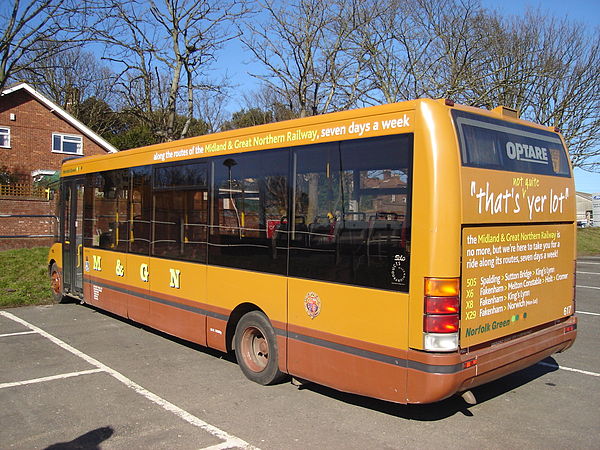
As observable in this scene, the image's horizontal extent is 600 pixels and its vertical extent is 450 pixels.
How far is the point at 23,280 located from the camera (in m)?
12.9

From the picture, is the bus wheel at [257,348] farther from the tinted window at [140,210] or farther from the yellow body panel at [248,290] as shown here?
the tinted window at [140,210]

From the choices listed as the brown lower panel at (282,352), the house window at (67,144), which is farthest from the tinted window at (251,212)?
the house window at (67,144)

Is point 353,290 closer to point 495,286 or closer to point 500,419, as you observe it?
point 495,286

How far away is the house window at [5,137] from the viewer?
2914 cm

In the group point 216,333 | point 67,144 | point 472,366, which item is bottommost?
point 216,333

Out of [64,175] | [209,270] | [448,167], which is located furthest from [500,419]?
[64,175]

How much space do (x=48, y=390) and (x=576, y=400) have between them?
5596 mm

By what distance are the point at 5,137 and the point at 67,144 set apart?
3.43m

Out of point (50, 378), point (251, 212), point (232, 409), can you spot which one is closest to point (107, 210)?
point (50, 378)

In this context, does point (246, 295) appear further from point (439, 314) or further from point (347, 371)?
point (439, 314)

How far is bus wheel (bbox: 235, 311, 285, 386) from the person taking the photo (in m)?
5.79

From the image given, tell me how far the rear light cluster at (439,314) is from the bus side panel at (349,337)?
208 mm

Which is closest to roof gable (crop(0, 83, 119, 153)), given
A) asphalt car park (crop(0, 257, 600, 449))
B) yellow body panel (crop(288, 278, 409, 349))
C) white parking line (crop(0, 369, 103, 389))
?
white parking line (crop(0, 369, 103, 389))

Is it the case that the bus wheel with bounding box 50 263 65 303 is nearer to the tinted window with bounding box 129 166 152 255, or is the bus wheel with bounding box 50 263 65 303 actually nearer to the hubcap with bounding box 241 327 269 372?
the tinted window with bounding box 129 166 152 255
